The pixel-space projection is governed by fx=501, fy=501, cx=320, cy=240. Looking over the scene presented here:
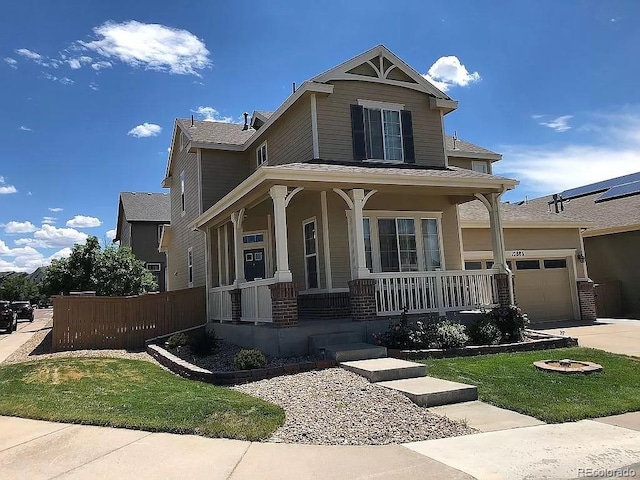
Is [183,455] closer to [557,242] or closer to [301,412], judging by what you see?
[301,412]

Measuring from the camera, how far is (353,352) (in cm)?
954

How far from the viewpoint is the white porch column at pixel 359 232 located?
37.2 feet

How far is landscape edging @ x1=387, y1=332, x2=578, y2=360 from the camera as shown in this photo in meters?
9.91

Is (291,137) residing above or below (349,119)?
below

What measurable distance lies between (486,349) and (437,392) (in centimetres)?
402

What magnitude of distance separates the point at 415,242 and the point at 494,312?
337 centimetres

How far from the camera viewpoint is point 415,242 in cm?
1444

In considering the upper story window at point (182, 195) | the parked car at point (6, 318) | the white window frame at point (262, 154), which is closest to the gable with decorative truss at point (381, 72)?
the white window frame at point (262, 154)

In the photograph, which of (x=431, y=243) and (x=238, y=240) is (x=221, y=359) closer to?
(x=238, y=240)

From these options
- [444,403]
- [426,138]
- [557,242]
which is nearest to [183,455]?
[444,403]

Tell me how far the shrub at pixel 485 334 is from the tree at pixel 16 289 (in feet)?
171

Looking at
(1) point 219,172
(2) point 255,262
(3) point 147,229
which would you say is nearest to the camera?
(2) point 255,262

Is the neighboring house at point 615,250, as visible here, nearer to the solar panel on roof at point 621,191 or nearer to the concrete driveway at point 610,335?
the solar panel on roof at point 621,191

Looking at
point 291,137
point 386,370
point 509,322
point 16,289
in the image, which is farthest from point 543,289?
point 16,289
